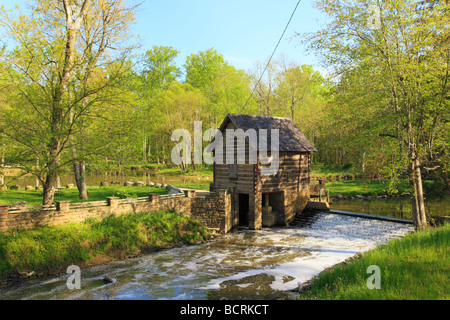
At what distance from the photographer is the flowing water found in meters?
10.2

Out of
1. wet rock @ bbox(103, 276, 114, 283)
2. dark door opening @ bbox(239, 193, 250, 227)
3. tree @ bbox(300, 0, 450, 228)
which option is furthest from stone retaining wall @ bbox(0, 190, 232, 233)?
tree @ bbox(300, 0, 450, 228)

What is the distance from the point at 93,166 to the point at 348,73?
45.1 feet

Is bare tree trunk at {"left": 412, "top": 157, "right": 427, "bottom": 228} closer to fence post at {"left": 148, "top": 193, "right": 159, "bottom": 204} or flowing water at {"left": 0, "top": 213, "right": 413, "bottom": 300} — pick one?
flowing water at {"left": 0, "top": 213, "right": 413, "bottom": 300}

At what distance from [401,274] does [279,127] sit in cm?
1523

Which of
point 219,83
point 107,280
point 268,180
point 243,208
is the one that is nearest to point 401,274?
point 107,280

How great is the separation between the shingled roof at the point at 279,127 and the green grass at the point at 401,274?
448 inches

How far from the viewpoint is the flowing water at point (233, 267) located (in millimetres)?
10242

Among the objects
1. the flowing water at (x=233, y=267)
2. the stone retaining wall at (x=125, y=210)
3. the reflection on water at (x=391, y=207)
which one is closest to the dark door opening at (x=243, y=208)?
the stone retaining wall at (x=125, y=210)

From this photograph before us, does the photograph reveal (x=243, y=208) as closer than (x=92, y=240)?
No

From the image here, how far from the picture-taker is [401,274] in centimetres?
718

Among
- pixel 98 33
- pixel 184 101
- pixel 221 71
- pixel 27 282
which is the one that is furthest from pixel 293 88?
pixel 27 282

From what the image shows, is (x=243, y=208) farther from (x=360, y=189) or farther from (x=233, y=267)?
(x=360, y=189)

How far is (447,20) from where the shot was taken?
11.6 m
